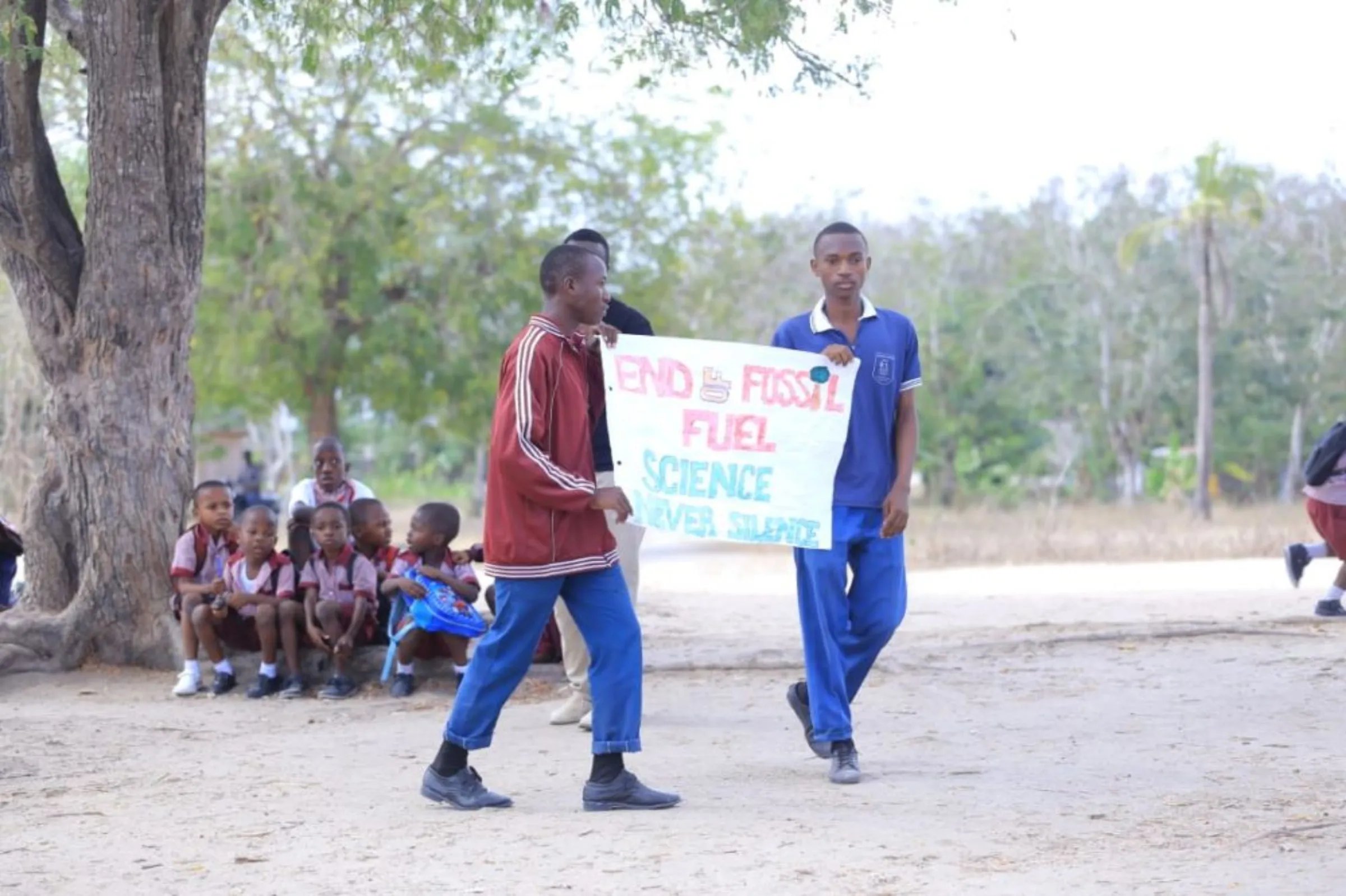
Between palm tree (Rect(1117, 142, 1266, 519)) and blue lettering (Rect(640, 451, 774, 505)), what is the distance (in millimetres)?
24324

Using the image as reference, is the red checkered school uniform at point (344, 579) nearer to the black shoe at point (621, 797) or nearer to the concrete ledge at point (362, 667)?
the concrete ledge at point (362, 667)

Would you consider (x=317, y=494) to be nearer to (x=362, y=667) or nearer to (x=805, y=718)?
(x=362, y=667)

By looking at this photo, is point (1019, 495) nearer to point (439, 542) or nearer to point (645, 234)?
point (645, 234)

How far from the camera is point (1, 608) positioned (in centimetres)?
1078

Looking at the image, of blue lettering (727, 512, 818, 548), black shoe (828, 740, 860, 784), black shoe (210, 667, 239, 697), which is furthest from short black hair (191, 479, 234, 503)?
Answer: black shoe (828, 740, 860, 784)

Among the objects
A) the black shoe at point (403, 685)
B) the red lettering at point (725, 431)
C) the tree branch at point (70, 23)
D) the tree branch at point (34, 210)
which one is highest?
the tree branch at point (70, 23)

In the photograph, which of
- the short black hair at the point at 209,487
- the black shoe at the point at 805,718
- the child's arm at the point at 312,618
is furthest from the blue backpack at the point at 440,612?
the black shoe at the point at 805,718

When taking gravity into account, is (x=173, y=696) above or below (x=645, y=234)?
below

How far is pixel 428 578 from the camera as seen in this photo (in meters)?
8.86

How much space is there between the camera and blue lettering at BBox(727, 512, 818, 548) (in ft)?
20.8

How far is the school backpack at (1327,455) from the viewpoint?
1125cm

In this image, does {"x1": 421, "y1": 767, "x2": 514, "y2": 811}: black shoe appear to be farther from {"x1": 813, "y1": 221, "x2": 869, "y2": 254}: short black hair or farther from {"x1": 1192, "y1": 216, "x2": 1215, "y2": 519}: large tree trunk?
{"x1": 1192, "y1": 216, "x2": 1215, "y2": 519}: large tree trunk

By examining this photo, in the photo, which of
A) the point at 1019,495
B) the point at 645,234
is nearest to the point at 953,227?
the point at 1019,495

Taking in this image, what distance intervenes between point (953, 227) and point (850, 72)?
33827 mm
